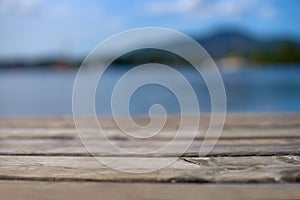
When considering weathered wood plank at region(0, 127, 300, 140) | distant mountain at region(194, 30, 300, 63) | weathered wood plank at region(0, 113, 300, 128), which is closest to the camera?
weathered wood plank at region(0, 127, 300, 140)

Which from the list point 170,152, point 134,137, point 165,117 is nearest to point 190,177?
point 170,152

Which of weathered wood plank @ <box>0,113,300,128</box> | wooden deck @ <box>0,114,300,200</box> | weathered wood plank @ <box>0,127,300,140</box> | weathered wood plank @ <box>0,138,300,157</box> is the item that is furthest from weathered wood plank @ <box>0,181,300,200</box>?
weathered wood plank @ <box>0,113,300,128</box>

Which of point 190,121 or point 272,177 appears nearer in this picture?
point 272,177

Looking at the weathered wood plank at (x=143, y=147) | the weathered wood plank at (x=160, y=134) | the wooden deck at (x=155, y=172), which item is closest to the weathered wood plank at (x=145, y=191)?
the wooden deck at (x=155, y=172)

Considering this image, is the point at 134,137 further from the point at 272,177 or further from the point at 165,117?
the point at 272,177

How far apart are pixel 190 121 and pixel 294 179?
1.52 meters

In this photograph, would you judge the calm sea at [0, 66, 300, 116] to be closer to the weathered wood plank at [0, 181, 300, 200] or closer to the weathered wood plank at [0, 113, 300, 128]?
the weathered wood plank at [0, 113, 300, 128]

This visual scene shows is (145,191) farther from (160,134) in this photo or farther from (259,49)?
(259,49)

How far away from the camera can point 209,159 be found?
122 cm

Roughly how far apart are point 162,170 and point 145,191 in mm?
196

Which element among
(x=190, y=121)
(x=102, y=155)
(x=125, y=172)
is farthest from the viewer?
(x=190, y=121)

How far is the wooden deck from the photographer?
901 mm

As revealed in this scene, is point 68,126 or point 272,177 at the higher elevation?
point 68,126

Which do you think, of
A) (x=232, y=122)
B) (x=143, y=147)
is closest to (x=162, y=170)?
(x=143, y=147)
